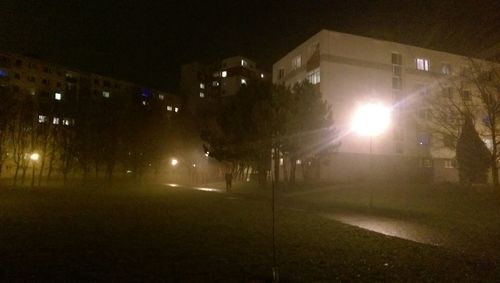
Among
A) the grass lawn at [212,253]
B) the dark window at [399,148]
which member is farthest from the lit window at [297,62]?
the grass lawn at [212,253]

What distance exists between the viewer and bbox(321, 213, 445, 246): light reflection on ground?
11.6 m

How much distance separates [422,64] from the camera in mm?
46875

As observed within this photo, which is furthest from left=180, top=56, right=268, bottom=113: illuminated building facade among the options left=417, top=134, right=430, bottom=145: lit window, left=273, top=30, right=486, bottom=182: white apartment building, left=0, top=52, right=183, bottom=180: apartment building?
left=417, top=134, right=430, bottom=145: lit window

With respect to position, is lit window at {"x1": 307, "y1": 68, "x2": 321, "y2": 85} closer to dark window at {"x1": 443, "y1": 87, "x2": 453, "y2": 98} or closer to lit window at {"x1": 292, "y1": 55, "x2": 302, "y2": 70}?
lit window at {"x1": 292, "y1": 55, "x2": 302, "y2": 70}

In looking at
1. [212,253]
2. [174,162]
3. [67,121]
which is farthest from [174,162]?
[212,253]

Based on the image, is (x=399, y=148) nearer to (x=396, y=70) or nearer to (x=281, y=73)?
(x=396, y=70)

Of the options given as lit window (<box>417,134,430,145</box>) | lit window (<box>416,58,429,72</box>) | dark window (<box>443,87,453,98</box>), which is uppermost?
lit window (<box>416,58,429,72</box>)

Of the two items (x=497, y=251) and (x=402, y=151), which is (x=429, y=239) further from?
(x=402, y=151)

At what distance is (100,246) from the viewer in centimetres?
966

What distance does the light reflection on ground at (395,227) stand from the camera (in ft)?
38.2

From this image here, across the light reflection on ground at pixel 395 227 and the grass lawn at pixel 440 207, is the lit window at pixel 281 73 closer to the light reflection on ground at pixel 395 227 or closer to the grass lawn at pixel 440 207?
the grass lawn at pixel 440 207

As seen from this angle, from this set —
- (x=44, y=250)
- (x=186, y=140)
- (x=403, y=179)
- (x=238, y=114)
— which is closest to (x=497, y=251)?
(x=44, y=250)

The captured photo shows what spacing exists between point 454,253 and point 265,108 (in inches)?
879

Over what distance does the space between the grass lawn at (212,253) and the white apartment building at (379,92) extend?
2881 centimetres
